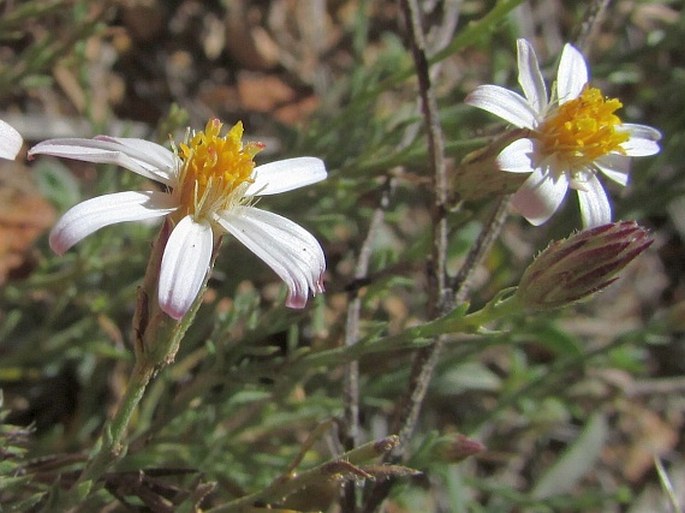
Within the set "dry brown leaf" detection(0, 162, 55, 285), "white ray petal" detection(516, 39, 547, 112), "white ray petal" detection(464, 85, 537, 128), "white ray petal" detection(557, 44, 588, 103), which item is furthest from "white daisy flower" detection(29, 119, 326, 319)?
"dry brown leaf" detection(0, 162, 55, 285)

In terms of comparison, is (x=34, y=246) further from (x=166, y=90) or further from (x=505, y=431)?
(x=505, y=431)

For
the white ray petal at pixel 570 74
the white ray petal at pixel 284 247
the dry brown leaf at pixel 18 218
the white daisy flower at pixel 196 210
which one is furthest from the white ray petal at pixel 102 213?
the dry brown leaf at pixel 18 218

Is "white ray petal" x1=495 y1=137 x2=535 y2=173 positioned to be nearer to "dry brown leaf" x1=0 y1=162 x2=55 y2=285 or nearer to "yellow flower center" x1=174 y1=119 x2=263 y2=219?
"yellow flower center" x1=174 y1=119 x2=263 y2=219

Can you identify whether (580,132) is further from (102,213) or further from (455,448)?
(102,213)

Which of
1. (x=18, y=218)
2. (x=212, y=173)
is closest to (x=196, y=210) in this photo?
(x=212, y=173)

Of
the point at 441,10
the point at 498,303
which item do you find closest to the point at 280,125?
the point at 441,10
